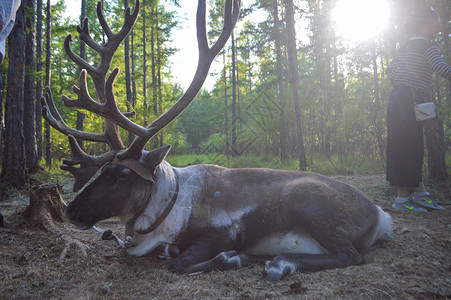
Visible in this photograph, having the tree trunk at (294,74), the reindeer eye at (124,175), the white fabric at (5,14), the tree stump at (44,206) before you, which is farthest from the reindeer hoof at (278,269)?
the tree trunk at (294,74)

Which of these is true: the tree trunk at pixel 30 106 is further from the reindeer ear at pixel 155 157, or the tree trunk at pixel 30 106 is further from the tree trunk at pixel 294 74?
the tree trunk at pixel 294 74

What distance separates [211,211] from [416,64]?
3.81 m

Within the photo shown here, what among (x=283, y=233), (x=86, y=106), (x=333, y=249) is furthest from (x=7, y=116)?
(x=333, y=249)

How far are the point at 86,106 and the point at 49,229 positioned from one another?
5.65ft

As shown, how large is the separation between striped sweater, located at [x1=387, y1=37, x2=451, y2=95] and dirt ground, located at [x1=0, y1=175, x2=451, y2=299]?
7.34ft

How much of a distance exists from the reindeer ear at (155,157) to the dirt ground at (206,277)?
2.88 feet

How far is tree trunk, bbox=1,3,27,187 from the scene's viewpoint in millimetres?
6020

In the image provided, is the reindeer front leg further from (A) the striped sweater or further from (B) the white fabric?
(A) the striped sweater

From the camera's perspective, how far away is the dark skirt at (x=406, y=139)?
4.21 metres

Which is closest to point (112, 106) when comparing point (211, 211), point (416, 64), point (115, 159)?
point (115, 159)

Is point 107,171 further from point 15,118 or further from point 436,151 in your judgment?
point 436,151

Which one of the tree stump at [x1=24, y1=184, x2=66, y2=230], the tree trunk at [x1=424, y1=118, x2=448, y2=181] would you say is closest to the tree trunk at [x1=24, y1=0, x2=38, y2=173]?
the tree stump at [x1=24, y1=184, x2=66, y2=230]

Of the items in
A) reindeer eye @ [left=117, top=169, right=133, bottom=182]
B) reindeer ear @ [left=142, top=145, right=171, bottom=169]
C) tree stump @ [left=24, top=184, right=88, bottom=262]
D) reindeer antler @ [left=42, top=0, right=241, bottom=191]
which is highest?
reindeer antler @ [left=42, top=0, right=241, bottom=191]

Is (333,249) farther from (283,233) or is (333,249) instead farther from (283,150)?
(283,150)
